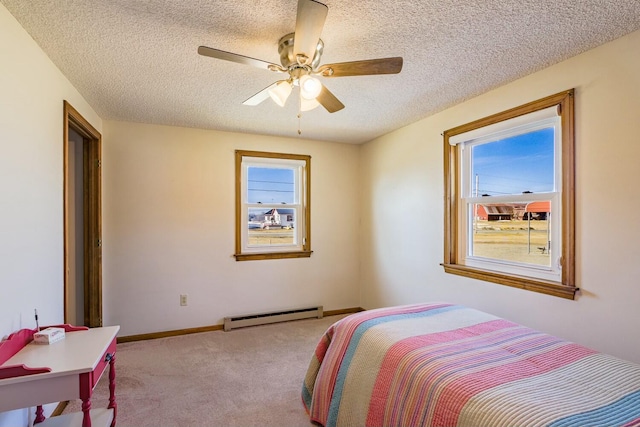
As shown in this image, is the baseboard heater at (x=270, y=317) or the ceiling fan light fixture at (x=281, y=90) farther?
the baseboard heater at (x=270, y=317)

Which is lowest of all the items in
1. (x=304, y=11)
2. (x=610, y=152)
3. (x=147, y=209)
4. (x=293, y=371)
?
(x=293, y=371)

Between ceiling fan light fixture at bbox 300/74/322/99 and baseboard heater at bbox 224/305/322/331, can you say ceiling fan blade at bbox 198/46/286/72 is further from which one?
baseboard heater at bbox 224/305/322/331

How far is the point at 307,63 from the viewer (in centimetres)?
171

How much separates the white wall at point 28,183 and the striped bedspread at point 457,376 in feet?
5.48

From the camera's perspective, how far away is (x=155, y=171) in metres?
3.49

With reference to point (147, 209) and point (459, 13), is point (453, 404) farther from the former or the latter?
point (147, 209)

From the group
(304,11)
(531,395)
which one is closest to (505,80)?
(304,11)

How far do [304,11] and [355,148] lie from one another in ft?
10.6

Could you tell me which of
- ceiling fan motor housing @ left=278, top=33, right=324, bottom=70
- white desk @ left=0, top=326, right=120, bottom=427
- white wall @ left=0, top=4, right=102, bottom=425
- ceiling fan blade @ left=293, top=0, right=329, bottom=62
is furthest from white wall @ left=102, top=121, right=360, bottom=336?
ceiling fan blade @ left=293, top=0, right=329, bottom=62

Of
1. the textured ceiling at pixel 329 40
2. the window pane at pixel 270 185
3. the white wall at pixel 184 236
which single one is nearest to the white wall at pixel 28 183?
the textured ceiling at pixel 329 40

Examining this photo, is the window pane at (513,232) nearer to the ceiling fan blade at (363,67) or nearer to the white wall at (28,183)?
the ceiling fan blade at (363,67)

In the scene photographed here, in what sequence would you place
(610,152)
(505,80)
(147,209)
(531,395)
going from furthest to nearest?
(147,209)
(505,80)
(610,152)
(531,395)

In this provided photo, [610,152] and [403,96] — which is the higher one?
[403,96]

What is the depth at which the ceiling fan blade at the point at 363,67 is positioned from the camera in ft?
5.32
